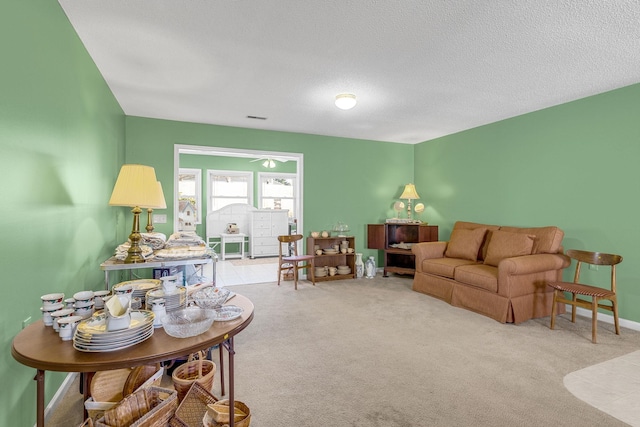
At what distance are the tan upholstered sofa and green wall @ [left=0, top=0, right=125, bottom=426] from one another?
393 cm

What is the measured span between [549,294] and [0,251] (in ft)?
15.5

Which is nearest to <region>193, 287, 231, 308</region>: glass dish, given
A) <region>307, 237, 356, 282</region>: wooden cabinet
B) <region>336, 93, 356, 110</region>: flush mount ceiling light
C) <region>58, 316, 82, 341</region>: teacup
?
<region>58, 316, 82, 341</region>: teacup

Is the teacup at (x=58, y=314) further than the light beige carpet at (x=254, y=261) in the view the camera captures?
No

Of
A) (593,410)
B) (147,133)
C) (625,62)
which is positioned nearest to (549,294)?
(593,410)

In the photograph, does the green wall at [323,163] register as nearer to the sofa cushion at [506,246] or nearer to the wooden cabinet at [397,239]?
the wooden cabinet at [397,239]

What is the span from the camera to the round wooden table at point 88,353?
1.10 metres

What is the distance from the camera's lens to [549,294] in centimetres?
365

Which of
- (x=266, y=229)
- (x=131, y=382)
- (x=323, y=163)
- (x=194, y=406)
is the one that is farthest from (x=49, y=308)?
(x=266, y=229)

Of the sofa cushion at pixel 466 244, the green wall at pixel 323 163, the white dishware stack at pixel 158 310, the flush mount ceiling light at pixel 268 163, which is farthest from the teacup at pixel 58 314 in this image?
the flush mount ceiling light at pixel 268 163

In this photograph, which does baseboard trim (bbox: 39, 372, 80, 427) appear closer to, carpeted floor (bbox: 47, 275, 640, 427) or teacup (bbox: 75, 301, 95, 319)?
carpeted floor (bbox: 47, 275, 640, 427)

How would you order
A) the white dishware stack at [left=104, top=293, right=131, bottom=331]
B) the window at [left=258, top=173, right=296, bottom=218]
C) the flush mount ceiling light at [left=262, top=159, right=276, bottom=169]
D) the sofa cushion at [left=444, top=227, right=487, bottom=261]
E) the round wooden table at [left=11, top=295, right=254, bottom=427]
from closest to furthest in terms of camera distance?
1. the round wooden table at [left=11, top=295, right=254, bottom=427]
2. the white dishware stack at [left=104, top=293, right=131, bottom=331]
3. the sofa cushion at [left=444, top=227, right=487, bottom=261]
4. the flush mount ceiling light at [left=262, top=159, right=276, bottom=169]
5. the window at [left=258, top=173, right=296, bottom=218]

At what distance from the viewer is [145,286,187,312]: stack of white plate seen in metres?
1.56

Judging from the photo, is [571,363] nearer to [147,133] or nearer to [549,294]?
[549,294]

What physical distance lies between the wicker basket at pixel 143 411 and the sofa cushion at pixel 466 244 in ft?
13.4
